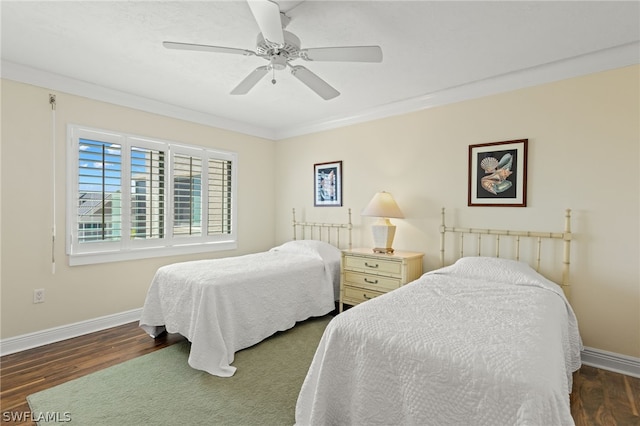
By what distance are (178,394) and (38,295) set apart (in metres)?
1.86

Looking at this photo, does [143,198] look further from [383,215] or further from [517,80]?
[517,80]

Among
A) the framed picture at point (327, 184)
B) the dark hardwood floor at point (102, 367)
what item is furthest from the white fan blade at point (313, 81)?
the dark hardwood floor at point (102, 367)

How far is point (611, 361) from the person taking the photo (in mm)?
2494

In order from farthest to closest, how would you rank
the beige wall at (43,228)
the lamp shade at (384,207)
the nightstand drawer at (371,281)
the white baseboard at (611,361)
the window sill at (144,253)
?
the lamp shade at (384,207) → the nightstand drawer at (371,281) → the window sill at (144,253) → the beige wall at (43,228) → the white baseboard at (611,361)

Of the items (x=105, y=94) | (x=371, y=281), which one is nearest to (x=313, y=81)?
(x=371, y=281)

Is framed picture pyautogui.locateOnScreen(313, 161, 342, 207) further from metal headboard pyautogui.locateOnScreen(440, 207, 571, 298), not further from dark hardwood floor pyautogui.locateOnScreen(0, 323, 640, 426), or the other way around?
dark hardwood floor pyautogui.locateOnScreen(0, 323, 640, 426)

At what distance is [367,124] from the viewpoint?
12.9 feet

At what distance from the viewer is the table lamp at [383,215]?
3.38m

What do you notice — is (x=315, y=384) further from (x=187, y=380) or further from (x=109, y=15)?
(x=109, y=15)

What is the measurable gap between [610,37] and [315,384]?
3.02 metres

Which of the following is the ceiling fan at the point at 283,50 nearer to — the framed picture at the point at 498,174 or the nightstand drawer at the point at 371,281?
the framed picture at the point at 498,174

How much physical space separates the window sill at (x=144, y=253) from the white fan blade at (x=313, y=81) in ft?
8.54

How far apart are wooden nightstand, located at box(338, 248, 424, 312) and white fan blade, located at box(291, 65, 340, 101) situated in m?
1.71

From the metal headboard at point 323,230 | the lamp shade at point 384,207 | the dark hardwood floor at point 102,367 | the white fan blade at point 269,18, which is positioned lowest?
the dark hardwood floor at point 102,367
